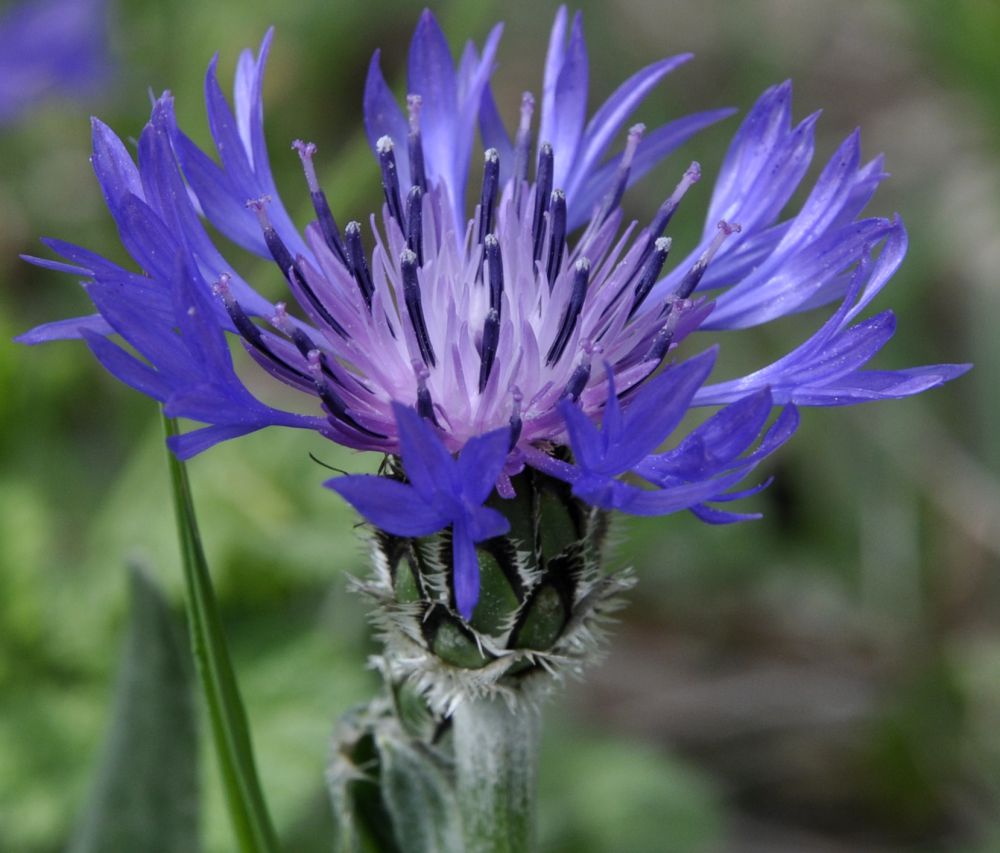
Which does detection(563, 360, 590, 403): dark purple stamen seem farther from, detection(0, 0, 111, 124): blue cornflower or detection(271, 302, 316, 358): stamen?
detection(0, 0, 111, 124): blue cornflower

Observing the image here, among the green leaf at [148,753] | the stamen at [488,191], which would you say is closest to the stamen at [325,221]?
the stamen at [488,191]

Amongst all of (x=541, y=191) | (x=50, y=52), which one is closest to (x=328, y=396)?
(x=541, y=191)

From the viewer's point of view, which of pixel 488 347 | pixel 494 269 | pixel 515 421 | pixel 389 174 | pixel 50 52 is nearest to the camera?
pixel 515 421

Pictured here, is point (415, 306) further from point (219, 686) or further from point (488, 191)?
point (219, 686)

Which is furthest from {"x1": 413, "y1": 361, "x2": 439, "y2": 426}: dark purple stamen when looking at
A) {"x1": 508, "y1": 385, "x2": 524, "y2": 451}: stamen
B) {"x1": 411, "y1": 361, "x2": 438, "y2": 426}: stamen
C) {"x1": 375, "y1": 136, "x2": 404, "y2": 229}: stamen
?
{"x1": 375, "y1": 136, "x2": 404, "y2": 229}: stamen

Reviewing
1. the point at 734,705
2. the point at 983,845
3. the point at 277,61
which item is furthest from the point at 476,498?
the point at 277,61

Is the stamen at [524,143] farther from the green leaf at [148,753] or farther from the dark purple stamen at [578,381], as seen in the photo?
the green leaf at [148,753]
